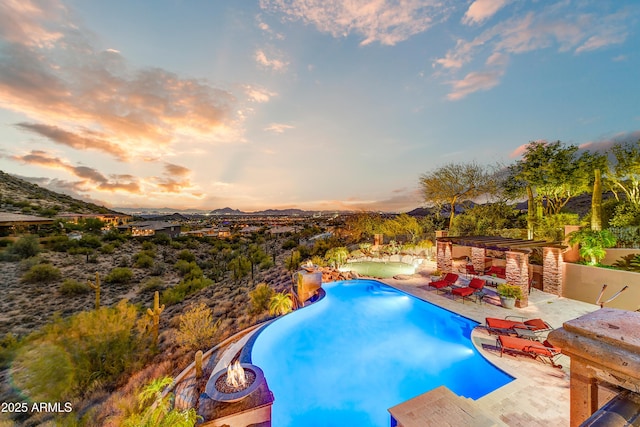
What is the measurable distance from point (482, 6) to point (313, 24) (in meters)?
7.69

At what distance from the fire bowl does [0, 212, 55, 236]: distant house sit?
897 inches

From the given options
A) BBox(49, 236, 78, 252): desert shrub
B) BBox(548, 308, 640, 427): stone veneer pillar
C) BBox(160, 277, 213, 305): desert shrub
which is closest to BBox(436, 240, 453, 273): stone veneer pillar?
BBox(548, 308, 640, 427): stone veneer pillar

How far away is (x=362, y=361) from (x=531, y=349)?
3.89 meters

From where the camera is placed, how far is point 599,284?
28.7 ft

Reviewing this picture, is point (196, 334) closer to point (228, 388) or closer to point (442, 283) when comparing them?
point (228, 388)

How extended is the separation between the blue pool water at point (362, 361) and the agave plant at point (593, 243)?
6.36 meters

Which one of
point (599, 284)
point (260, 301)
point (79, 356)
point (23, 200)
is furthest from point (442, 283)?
point (23, 200)

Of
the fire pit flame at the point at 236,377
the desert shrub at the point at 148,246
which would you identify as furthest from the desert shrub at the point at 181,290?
the fire pit flame at the point at 236,377

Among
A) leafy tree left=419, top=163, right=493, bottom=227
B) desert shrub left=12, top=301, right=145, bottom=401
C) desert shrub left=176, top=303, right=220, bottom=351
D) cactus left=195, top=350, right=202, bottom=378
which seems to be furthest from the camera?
leafy tree left=419, top=163, right=493, bottom=227

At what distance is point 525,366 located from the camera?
210 inches

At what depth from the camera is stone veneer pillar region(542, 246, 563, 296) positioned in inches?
375

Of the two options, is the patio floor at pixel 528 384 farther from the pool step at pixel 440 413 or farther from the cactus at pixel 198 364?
the cactus at pixel 198 364

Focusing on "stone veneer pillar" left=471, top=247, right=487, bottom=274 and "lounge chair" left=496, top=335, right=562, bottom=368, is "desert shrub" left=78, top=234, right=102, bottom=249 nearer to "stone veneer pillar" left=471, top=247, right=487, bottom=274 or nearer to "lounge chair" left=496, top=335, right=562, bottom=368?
"lounge chair" left=496, top=335, right=562, bottom=368

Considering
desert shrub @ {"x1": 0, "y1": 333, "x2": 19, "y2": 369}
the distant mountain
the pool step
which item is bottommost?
desert shrub @ {"x1": 0, "y1": 333, "x2": 19, "y2": 369}
